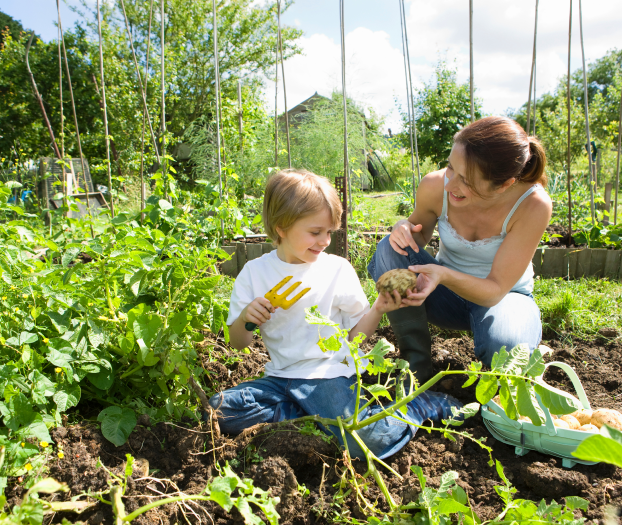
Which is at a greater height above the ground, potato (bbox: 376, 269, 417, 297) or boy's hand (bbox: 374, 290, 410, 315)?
potato (bbox: 376, 269, 417, 297)

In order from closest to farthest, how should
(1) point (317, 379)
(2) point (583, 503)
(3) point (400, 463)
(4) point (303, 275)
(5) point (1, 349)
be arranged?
(2) point (583, 503)
(5) point (1, 349)
(3) point (400, 463)
(1) point (317, 379)
(4) point (303, 275)

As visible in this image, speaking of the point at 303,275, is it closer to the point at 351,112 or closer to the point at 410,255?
the point at 410,255

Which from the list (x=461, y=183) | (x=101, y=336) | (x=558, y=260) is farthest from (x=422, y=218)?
(x=558, y=260)

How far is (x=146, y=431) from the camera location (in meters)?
1.31

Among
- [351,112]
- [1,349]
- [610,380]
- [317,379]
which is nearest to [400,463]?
[317,379]

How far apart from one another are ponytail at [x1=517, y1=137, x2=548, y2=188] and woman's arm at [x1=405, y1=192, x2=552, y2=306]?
0.07 metres

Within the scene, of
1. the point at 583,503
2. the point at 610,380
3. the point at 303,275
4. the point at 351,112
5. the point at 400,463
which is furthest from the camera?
the point at 351,112

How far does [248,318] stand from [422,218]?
3.28ft

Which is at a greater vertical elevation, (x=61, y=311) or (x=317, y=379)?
(x=61, y=311)

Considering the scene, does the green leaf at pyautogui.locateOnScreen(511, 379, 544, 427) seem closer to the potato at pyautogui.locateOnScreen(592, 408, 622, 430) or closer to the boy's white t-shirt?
the potato at pyautogui.locateOnScreen(592, 408, 622, 430)

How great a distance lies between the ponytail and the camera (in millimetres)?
1645

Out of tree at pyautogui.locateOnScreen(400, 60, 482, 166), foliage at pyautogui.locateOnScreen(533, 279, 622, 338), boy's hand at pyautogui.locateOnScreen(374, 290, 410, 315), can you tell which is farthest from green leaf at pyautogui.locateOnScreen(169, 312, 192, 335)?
tree at pyautogui.locateOnScreen(400, 60, 482, 166)

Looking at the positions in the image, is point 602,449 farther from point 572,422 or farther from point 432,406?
point 432,406

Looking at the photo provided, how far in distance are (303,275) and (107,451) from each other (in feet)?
2.62
